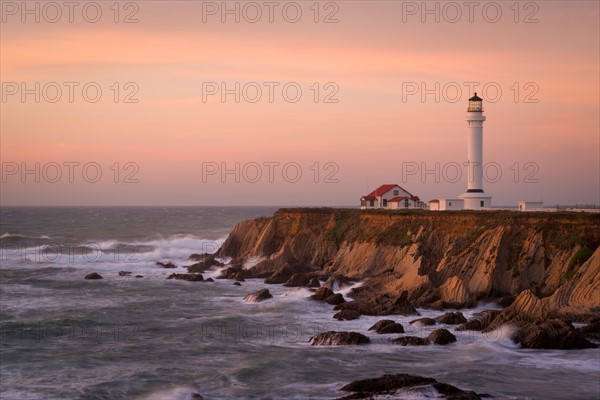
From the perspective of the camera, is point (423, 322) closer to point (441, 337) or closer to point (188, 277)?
point (441, 337)

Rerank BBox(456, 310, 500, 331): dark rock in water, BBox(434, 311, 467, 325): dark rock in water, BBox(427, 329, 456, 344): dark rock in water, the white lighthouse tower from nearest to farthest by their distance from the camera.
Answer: BBox(427, 329, 456, 344): dark rock in water < BBox(456, 310, 500, 331): dark rock in water < BBox(434, 311, 467, 325): dark rock in water < the white lighthouse tower

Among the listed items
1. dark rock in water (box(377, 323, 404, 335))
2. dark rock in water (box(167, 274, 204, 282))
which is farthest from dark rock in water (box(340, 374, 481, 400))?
dark rock in water (box(167, 274, 204, 282))

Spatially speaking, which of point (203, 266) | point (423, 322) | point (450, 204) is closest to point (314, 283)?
point (423, 322)

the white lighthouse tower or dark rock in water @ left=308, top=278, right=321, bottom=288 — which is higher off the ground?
the white lighthouse tower

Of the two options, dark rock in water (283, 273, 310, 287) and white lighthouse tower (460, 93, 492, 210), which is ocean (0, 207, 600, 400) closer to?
dark rock in water (283, 273, 310, 287)

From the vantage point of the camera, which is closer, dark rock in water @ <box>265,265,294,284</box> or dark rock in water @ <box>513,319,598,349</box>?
dark rock in water @ <box>513,319,598,349</box>

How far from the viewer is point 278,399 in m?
23.8

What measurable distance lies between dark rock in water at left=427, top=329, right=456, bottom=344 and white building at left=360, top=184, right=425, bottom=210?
40.5 metres

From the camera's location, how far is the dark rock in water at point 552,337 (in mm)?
29731

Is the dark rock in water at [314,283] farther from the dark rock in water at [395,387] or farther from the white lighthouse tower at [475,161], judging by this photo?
the dark rock in water at [395,387]

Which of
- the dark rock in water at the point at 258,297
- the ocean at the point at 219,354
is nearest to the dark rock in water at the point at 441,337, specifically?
the ocean at the point at 219,354

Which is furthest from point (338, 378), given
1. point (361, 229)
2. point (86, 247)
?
point (86, 247)

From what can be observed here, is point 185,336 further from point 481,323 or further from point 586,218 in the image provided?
point 586,218

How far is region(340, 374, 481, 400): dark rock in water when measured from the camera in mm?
21969
